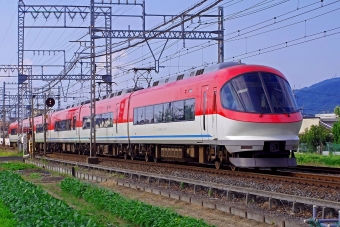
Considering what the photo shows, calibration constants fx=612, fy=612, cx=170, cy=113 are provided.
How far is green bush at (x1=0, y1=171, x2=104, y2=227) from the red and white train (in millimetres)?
6533

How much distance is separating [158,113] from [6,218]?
14295 mm

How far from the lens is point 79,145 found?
135 ft

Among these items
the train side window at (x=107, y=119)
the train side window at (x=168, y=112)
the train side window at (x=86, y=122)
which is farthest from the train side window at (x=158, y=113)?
the train side window at (x=86, y=122)

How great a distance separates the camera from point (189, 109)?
21812 mm

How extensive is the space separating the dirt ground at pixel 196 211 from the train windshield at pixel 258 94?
4.37 meters

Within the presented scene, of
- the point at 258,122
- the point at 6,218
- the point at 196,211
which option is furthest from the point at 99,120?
the point at 6,218

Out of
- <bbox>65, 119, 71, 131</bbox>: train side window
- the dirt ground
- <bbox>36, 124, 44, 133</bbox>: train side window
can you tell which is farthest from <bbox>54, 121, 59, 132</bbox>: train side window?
the dirt ground

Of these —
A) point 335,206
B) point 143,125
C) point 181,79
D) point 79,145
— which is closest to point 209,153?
point 181,79

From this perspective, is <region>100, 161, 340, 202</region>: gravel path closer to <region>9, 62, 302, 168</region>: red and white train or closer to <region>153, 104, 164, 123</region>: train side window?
<region>9, 62, 302, 168</region>: red and white train

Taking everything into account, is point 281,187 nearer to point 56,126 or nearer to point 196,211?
point 196,211

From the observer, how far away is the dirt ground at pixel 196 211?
10656 mm

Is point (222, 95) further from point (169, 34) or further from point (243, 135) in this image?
point (169, 34)

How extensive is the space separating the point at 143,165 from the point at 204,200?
13157 millimetres

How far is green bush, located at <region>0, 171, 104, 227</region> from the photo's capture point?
9.66m
